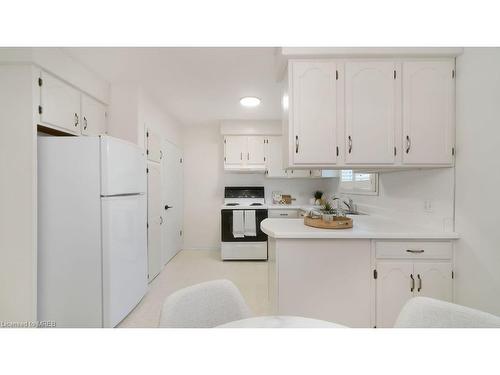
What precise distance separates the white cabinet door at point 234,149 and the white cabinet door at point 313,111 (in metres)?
2.42

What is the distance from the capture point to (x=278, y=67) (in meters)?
1.85

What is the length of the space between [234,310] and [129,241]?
1496 mm

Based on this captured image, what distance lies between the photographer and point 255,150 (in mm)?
4066

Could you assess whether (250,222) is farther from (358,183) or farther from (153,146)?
(153,146)

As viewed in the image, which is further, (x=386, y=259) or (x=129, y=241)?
(x=129, y=241)

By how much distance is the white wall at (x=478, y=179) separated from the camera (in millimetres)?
1363

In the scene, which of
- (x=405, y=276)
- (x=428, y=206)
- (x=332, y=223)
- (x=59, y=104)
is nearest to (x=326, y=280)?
(x=332, y=223)

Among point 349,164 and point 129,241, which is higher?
point 349,164

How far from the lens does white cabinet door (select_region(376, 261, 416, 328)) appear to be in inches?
62.4

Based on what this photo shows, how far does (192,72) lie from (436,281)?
281cm

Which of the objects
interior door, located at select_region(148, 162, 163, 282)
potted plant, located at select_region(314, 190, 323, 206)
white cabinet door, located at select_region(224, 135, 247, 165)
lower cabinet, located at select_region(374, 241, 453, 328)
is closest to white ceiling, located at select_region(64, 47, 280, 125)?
white cabinet door, located at select_region(224, 135, 247, 165)

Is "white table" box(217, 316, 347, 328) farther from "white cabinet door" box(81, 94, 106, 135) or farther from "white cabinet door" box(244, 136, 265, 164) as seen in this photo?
"white cabinet door" box(244, 136, 265, 164)
